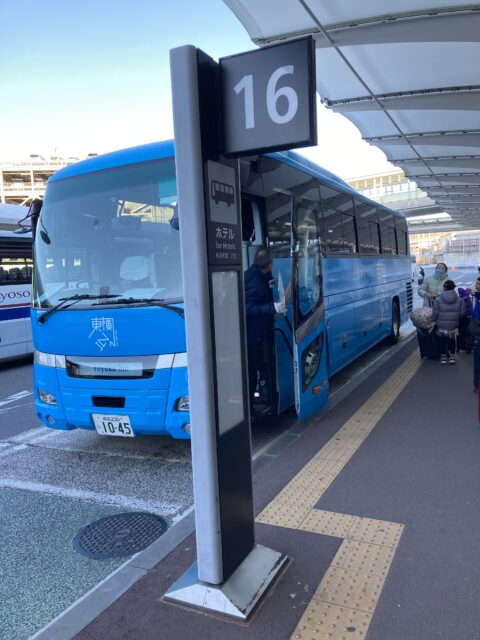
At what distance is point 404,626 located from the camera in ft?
8.40

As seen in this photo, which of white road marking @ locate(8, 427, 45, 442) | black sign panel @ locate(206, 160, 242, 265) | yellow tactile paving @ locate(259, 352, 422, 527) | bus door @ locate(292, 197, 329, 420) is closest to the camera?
black sign panel @ locate(206, 160, 242, 265)

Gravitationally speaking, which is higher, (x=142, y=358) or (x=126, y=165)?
(x=126, y=165)

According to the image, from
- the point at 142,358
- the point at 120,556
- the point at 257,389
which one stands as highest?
the point at 142,358

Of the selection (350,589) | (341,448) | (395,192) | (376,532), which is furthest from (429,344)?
(395,192)

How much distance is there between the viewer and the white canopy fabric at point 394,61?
18.6 feet

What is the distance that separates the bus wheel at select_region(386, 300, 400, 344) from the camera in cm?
1171

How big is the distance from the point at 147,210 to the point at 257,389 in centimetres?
215

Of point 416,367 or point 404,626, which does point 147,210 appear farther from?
point 416,367

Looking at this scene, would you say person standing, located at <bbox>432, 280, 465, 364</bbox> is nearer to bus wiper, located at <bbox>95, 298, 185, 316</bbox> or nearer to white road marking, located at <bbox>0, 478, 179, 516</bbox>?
bus wiper, located at <bbox>95, 298, 185, 316</bbox>

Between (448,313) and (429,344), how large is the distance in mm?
911

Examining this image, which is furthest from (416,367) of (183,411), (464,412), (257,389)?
(183,411)

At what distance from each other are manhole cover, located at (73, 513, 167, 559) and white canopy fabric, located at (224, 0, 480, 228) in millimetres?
5384

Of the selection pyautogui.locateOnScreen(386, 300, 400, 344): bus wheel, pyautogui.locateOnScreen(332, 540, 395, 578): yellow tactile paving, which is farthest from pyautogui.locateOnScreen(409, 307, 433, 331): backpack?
pyautogui.locateOnScreen(332, 540, 395, 578): yellow tactile paving

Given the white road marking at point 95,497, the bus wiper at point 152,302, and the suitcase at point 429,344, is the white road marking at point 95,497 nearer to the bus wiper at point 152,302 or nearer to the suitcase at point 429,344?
the bus wiper at point 152,302
